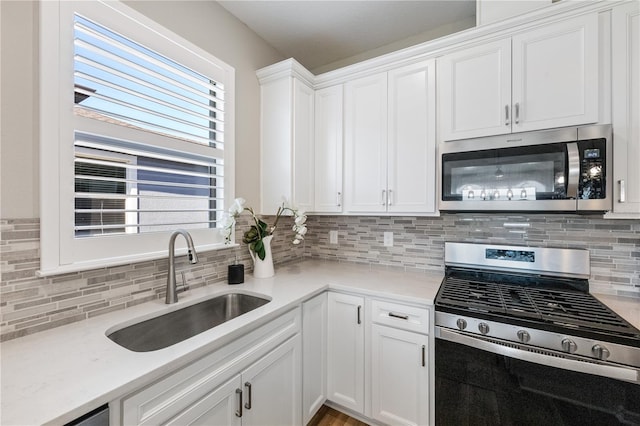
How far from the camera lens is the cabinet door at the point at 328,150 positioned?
215cm

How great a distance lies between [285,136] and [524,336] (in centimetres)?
186

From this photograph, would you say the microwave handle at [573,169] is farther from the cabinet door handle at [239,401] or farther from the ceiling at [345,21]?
the cabinet door handle at [239,401]

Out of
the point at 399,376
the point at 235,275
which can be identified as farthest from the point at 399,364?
the point at 235,275

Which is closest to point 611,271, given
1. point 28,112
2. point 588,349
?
point 588,349

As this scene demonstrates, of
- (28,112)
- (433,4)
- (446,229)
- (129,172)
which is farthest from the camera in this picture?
(446,229)

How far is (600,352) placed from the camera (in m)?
1.09

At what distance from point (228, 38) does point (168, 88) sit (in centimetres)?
68

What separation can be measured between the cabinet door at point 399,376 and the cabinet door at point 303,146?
3.56 feet

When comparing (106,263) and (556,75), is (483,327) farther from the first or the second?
(106,263)

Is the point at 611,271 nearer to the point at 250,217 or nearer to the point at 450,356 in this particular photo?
the point at 450,356

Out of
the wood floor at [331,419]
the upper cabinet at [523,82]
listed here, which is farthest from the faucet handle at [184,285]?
the upper cabinet at [523,82]

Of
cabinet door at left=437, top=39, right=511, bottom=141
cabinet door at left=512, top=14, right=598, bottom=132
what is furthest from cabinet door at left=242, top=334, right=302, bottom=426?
cabinet door at left=512, top=14, right=598, bottom=132

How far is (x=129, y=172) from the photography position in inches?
53.6

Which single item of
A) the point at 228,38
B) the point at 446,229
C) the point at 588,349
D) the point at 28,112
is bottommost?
the point at 588,349
